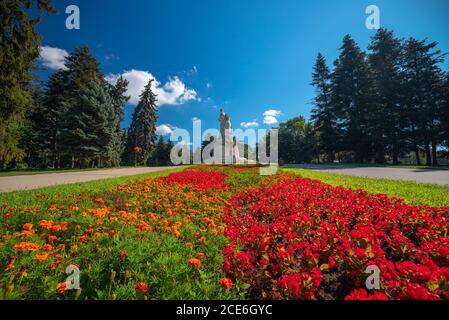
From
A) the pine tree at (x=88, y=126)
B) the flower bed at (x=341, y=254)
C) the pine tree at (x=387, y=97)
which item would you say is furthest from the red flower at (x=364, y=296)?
the pine tree at (x=387, y=97)

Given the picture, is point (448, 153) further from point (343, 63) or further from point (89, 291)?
point (89, 291)

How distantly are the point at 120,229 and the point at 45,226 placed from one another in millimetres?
836

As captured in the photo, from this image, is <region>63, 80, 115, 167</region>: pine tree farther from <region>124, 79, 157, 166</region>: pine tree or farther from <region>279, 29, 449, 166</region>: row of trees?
<region>279, 29, 449, 166</region>: row of trees

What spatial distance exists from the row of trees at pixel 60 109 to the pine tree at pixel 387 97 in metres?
34.9

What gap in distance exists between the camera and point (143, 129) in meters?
39.4

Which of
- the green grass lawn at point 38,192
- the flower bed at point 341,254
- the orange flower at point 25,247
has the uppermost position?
the orange flower at point 25,247

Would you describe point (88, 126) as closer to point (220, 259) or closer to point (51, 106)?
point (51, 106)

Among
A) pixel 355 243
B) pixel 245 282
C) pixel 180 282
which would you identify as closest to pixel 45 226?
pixel 180 282

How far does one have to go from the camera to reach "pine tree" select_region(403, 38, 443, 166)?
26188 millimetres

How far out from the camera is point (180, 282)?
1.98 m

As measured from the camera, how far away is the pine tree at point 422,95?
26.2 meters

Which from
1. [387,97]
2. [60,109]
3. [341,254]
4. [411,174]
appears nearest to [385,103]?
[387,97]

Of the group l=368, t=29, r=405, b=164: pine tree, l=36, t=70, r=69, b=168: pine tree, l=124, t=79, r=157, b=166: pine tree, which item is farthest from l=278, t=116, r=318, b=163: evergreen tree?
l=36, t=70, r=69, b=168: pine tree

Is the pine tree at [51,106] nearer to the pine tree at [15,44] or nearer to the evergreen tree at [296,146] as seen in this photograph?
the pine tree at [15,44]
